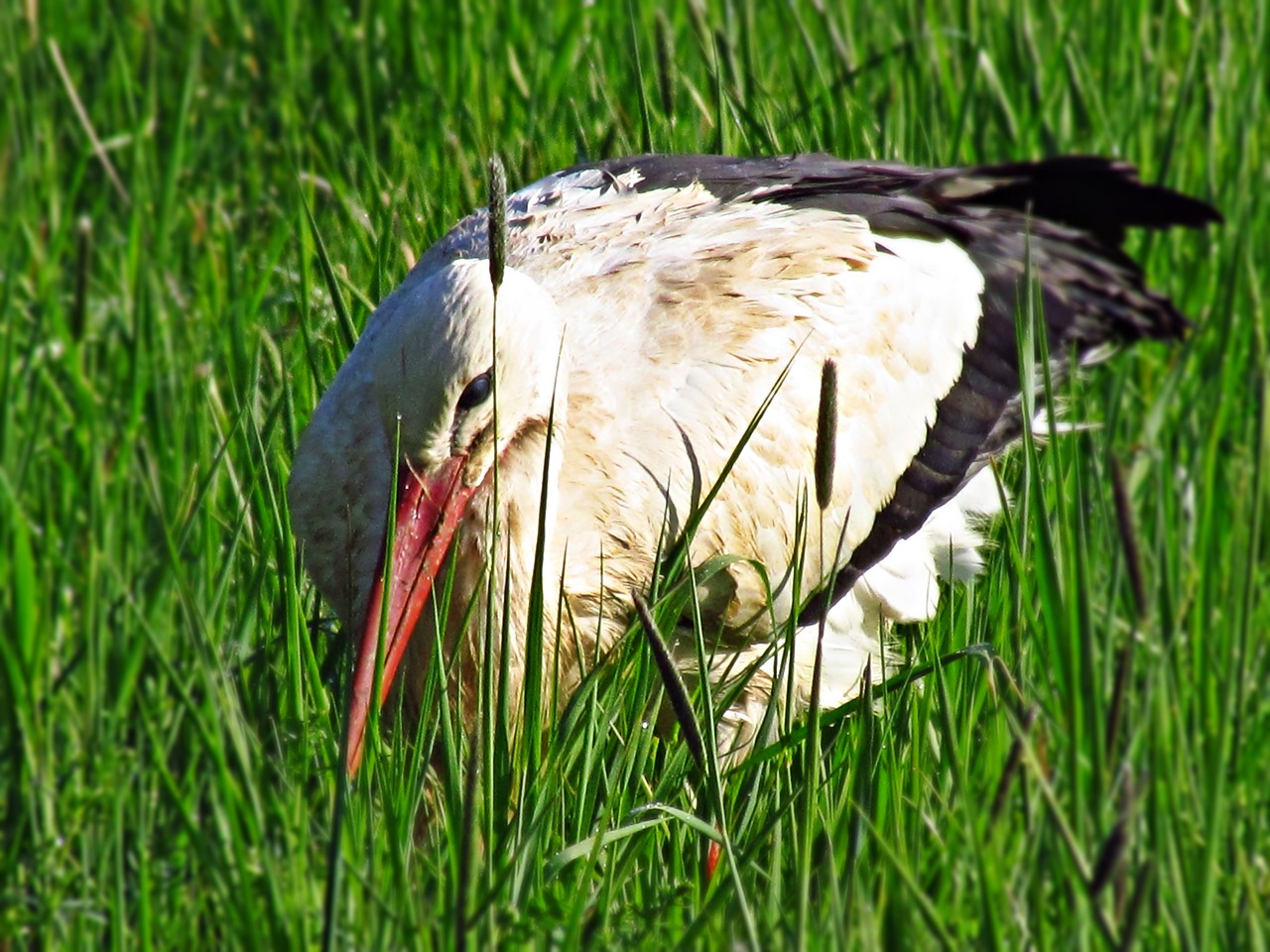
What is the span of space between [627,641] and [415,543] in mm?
412

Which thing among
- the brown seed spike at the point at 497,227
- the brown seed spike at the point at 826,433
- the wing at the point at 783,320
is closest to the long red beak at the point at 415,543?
the wing at the point at 783,320

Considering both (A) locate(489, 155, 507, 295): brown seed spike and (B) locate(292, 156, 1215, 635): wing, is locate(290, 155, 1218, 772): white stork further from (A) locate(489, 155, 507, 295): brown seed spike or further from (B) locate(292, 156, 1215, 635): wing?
(A) locate(489, 155, 507, 295): brown seed spike

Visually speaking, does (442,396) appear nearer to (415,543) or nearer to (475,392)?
(475,392)

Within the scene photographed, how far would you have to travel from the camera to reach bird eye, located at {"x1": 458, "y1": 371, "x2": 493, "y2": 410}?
284 cm

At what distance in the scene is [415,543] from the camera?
2.83m

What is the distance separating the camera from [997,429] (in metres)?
3.71

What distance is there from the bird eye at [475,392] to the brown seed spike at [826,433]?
2.89 ft

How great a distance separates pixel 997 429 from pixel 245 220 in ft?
7.72

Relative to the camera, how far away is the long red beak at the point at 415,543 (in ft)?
8.96

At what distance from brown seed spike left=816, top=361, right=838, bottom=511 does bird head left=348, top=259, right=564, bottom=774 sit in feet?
2.53

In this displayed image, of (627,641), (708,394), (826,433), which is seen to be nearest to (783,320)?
(708,394)

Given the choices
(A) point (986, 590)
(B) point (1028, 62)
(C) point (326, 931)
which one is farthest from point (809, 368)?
(C) point (326, 931)

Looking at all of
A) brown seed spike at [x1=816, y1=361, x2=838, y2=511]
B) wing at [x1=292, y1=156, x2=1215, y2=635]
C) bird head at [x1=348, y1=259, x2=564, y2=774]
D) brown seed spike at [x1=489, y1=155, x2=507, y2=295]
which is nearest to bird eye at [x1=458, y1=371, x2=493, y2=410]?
bird head at [x1=348, y1=259, x2=564, y2=774]

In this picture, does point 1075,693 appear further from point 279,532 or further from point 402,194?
point 402,194
